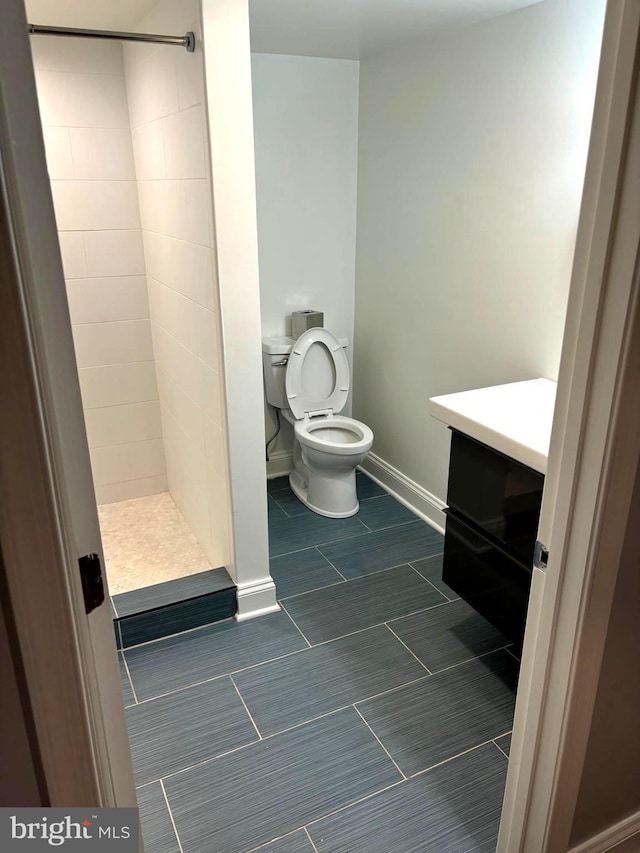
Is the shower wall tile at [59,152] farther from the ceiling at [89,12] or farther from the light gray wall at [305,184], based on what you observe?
the light gray wall at [305,184]

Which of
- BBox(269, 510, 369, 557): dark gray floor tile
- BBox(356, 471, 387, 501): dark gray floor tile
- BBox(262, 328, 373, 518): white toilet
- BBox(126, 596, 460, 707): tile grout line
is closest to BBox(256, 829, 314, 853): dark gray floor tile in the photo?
BBox(126, 596, 460, 707): tile grout line

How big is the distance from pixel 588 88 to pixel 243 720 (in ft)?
7.35

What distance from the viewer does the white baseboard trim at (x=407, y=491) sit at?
9.95ft

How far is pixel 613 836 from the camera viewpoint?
1491mm

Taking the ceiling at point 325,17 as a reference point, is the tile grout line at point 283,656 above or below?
below

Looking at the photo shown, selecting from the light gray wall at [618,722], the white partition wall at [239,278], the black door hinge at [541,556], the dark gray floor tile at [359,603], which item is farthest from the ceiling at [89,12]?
the dark gray floor tile at [359,603]

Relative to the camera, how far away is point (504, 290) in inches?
96.7

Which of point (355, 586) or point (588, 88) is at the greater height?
point (588, 88)

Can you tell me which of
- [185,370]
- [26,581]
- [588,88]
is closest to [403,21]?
[588,88]

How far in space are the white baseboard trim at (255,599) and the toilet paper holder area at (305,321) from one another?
1334mm

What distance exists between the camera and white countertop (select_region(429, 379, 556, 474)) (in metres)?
1.70

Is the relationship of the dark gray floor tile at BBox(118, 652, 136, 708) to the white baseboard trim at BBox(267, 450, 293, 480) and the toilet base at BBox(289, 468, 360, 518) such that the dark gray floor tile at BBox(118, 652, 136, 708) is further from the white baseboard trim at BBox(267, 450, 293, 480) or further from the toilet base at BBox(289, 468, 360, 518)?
the white baseboard trim at BBox(267, 450, 293, 480)

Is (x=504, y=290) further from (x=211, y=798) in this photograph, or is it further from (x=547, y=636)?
(x=211, y=798)

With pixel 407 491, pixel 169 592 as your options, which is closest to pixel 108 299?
pixel 169 592
